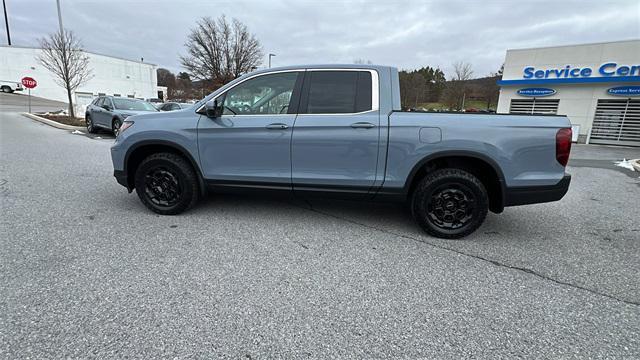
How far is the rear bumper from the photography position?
10.6 feet

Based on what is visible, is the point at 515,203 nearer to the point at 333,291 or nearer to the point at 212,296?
the point at 333,291

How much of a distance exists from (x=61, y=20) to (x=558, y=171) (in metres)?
23.7

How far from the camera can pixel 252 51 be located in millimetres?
30828

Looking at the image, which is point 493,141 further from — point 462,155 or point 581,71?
point 581,71

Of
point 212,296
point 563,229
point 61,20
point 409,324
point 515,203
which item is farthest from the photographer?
point 61,20

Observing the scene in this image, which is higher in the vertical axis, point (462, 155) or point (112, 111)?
point (112, 111)

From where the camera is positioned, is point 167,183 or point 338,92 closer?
point 338,92

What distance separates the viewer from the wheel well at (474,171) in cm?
340

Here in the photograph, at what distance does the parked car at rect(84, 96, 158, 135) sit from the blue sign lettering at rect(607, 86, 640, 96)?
20.9 metres

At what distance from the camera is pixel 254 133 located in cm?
361

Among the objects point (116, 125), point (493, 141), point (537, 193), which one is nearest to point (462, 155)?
point (493, 141)

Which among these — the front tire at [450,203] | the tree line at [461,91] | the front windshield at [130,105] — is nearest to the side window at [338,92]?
the front tire at [450,203]

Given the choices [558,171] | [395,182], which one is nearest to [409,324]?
[395,182]

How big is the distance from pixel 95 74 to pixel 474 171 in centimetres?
6158
